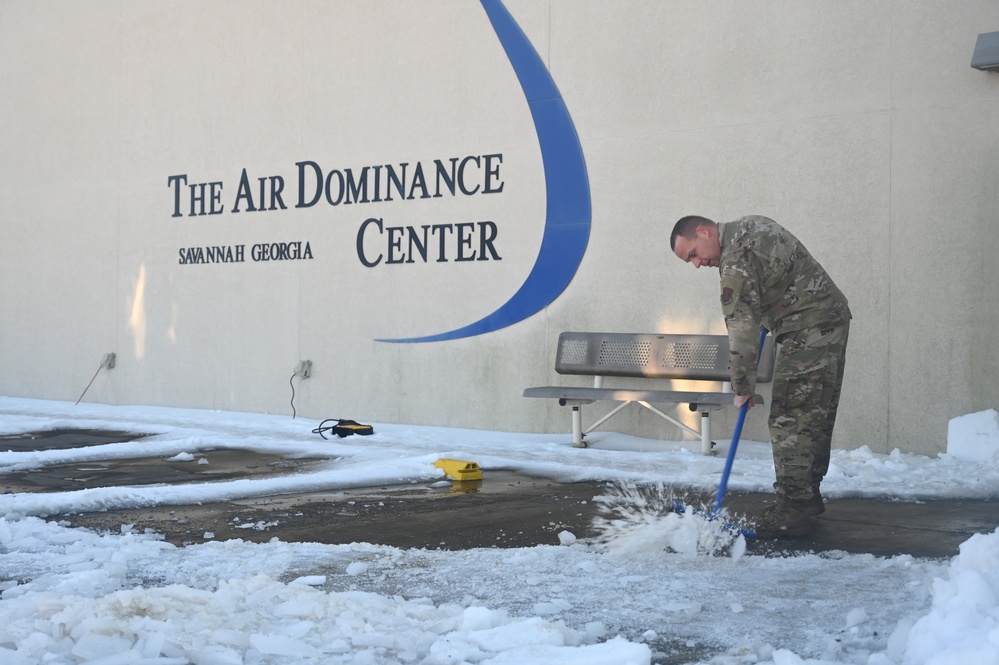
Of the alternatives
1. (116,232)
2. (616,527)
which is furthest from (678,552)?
(116,232)

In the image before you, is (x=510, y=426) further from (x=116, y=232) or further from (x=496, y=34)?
(x=116, y=232)

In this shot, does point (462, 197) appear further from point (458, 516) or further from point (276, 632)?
point (276, 632)

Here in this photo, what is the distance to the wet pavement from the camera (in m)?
5.07

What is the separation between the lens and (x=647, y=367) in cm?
925

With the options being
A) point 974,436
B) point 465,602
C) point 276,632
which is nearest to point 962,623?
point 465,602

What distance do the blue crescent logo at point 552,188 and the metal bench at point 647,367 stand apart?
658mm

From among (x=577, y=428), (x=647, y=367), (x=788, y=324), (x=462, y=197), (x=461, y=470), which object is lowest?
(x=461, y=470)

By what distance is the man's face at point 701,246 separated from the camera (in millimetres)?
5207

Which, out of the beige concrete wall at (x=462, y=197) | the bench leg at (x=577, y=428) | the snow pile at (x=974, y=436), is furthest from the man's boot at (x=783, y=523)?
the bench leg at (x=577, y=428)

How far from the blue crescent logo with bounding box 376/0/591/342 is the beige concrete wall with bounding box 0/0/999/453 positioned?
96mm

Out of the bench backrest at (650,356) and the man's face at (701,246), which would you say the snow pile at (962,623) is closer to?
the man's face at (701,246)

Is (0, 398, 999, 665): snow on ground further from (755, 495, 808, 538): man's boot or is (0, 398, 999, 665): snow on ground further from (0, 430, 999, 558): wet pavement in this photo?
(755, 495, 808, 538): man's boot

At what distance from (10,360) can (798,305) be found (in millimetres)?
13216

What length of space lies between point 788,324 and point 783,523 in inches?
37.3
